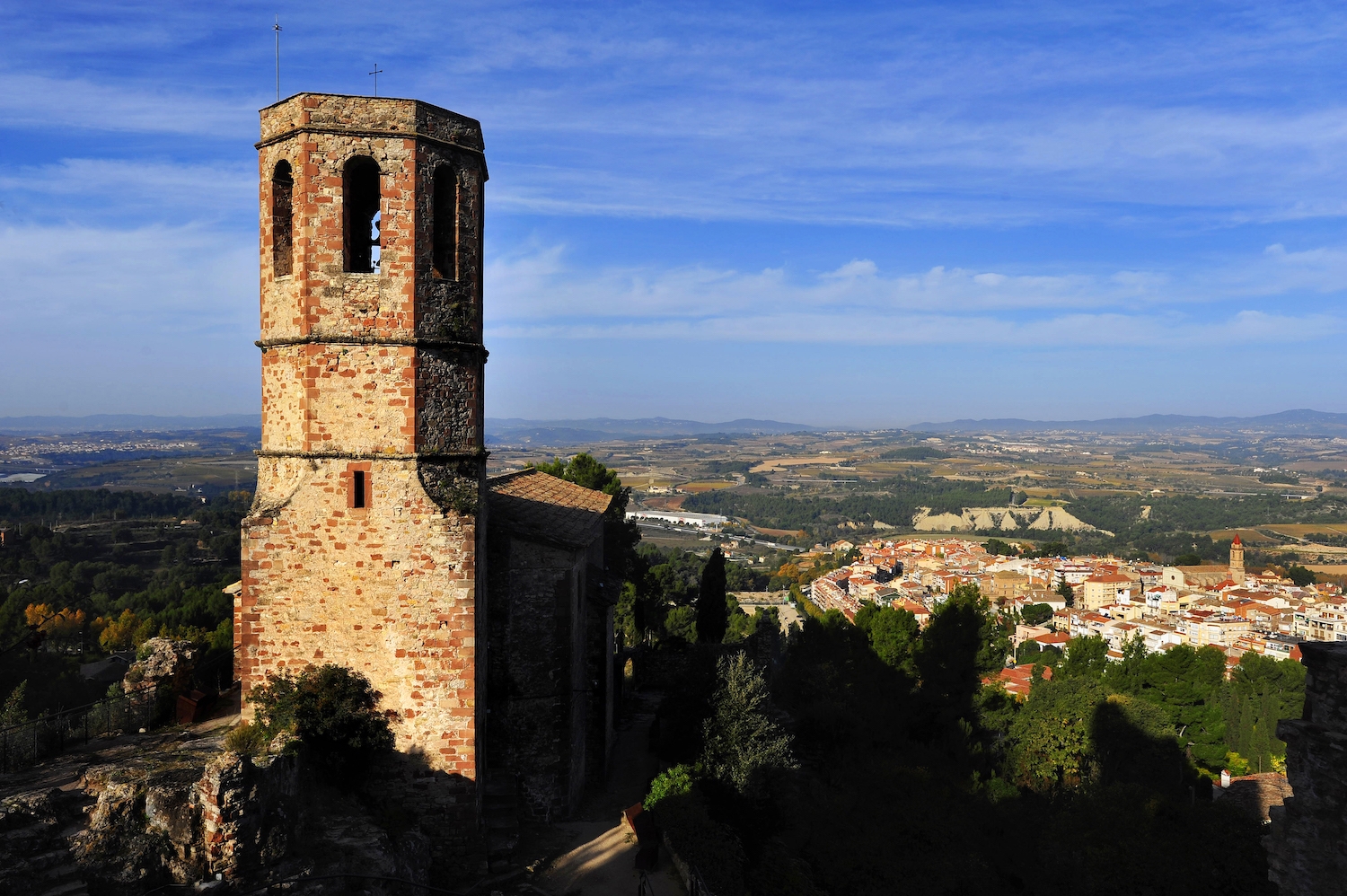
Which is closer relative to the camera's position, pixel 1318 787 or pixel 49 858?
pixel 1318 787

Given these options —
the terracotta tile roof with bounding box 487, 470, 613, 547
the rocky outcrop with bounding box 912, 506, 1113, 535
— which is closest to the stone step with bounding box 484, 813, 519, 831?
the terracotta tile roof with bounding box 487, 470, 613, 547

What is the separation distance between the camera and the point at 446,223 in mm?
12781

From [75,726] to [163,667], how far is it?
1335 millimetres

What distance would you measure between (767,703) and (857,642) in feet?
26.7

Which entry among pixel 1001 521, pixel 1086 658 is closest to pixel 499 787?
pixel 1086 658

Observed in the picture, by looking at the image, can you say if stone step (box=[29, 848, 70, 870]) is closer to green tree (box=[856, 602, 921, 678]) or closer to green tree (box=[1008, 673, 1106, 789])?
green tree (box=[1008, 673, 1106, 789])

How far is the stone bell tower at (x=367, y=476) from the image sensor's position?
1184cm

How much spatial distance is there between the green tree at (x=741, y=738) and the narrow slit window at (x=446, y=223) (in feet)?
32.9

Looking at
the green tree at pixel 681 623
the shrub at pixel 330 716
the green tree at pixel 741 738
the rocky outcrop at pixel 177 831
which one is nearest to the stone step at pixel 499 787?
the shrub at pixel 330 716

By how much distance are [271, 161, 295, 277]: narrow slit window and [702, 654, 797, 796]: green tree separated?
1136 centimetres

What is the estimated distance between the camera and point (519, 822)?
14367 mm

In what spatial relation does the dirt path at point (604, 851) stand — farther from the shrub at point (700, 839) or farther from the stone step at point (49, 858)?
the stone step at point (49, 858)

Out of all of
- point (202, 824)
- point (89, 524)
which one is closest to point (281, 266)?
point (202, 824)

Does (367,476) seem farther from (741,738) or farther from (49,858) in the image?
(741,738)
